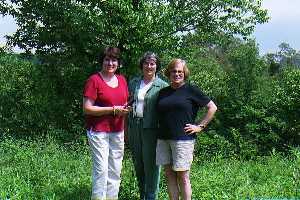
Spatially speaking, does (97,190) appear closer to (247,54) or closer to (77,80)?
(77,80)

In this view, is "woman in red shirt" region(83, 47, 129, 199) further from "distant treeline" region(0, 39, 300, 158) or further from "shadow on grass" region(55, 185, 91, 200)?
"distant treeline" region(0, 39, 300, 158)

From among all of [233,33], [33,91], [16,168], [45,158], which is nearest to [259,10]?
[233,33]

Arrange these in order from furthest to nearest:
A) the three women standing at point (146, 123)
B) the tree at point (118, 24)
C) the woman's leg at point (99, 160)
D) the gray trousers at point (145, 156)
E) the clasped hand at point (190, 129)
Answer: the tree at point (118, 24), the gray trousers at point (145, 156), the three women standing at point (146, 123), the woman's leg at point (99, 160), the clasped hand at point (190, 129)

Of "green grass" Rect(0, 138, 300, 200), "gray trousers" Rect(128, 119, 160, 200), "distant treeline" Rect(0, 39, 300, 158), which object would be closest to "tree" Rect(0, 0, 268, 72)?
"distant treeline" Rect(0, 39, 300, 158)

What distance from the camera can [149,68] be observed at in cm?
599

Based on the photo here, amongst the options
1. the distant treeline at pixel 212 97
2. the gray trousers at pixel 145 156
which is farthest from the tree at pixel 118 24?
the gray trousers at pixel 145 156

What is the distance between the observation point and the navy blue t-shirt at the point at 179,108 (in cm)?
566

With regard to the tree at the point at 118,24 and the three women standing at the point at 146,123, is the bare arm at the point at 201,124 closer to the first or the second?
the three women standing at the point at 146,123

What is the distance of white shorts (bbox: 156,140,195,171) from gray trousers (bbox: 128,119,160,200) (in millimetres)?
310

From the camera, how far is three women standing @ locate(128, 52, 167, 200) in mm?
6043

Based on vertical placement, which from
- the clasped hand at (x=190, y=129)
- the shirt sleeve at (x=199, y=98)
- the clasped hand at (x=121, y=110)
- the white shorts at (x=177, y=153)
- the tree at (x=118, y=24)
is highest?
the tree at (x=118, y=24)

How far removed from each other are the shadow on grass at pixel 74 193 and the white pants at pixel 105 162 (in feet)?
2.36

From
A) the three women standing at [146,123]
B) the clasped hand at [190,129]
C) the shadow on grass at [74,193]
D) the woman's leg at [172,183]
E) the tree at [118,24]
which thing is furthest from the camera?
the tree at [118,24]

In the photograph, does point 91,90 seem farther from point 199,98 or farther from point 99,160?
point 199,98
